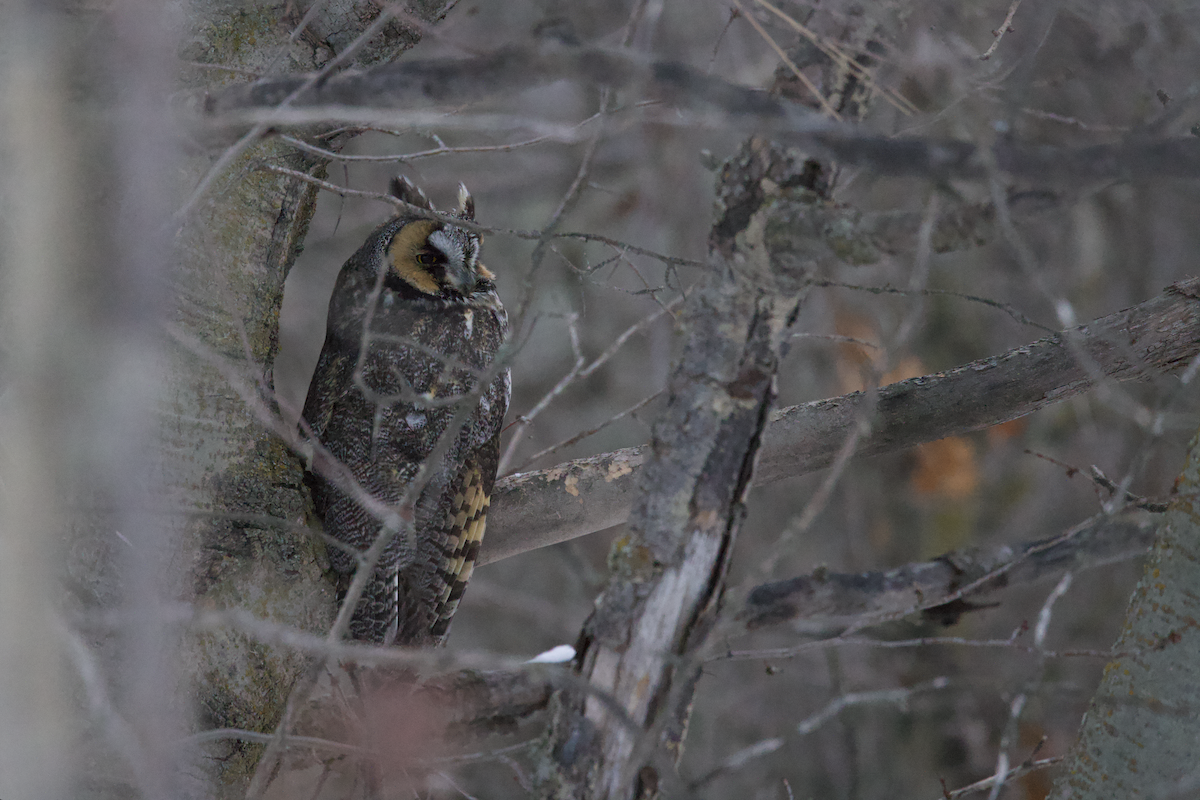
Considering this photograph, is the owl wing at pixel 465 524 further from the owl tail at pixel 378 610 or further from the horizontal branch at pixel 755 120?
the horizontal branch at pixel 755 120

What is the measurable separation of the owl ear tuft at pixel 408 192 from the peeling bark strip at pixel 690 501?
4.69 feet

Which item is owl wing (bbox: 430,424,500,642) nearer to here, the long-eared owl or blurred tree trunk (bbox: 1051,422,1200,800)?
the long-eared owl

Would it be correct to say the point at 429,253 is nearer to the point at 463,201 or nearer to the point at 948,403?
the point at 463,201

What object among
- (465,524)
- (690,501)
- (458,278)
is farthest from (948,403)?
(458,278)

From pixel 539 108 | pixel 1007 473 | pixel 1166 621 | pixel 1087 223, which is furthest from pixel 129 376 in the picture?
pixel 1087 223

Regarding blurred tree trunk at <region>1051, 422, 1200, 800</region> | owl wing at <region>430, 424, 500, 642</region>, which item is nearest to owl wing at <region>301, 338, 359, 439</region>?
owl wing at <region>430, 424, 500, 642</region>

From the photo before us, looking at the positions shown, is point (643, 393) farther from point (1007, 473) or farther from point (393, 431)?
point (393, 431)

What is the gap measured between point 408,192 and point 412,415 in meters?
0.71

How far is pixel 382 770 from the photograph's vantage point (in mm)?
1740

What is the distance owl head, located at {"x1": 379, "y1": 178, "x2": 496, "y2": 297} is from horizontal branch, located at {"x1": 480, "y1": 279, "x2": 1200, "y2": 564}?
0.64 m

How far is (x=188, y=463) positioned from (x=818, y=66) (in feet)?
4.20

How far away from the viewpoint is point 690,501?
4.06 ft

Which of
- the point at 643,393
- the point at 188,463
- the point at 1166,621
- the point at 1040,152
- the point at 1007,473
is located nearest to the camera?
the point at 1040,152

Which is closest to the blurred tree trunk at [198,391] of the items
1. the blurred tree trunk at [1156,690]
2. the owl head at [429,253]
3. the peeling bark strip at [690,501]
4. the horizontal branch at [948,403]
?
the owl head at [429,253]
